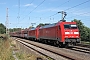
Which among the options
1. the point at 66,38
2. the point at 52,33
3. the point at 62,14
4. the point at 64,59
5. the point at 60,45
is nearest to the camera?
the point at 64,59

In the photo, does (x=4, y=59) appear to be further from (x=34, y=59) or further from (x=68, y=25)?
(x=68, y=25)

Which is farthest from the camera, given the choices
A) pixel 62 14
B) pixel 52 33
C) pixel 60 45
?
pixel 62 14

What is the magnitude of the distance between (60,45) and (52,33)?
3.47 m

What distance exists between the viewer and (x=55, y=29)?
93.5 ft

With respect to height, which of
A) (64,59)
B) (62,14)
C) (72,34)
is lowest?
(64,59)

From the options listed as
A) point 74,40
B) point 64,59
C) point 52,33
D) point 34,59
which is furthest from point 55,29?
point 34,59

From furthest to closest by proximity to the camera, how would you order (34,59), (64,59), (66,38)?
1. (66,38)
2. (64,59)
3. (34,59)

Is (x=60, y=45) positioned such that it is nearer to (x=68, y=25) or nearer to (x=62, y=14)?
(x=68, y=25)

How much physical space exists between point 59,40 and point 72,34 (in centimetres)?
172

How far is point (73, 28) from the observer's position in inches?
1036

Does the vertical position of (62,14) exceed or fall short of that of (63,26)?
it exceeds it

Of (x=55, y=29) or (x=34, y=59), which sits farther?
(x=55, y=29)

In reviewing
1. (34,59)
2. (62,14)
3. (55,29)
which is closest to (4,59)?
(34,59)

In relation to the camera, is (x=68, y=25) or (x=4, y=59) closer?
(x=4, y=59)
